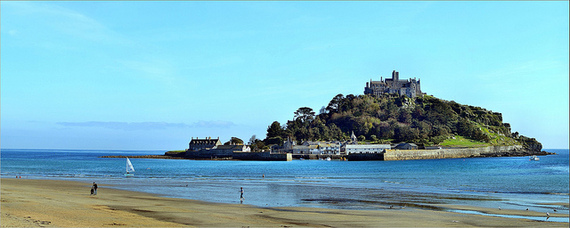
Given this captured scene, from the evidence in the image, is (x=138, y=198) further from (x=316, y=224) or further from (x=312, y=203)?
(x=316, y=224)

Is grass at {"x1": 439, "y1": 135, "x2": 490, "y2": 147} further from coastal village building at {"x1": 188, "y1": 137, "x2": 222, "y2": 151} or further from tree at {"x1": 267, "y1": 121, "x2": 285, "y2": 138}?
coastal village building at {"x1": 188, "y1": 137, "x2": 222, "y2": 151}

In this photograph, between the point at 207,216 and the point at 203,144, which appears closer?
the point at 207,216

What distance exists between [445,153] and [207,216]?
155m

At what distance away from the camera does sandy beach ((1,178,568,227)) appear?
2070cm

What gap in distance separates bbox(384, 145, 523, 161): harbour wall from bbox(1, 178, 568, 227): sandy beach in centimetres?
12040

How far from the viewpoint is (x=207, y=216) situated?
23938 millimetres

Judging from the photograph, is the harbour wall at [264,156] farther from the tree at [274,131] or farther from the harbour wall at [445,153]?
the tree at [274,131]

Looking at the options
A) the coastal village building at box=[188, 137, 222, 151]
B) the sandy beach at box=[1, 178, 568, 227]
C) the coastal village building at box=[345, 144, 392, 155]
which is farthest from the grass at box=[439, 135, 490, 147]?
the sandy beach at box=[1, 178, 568, 227]

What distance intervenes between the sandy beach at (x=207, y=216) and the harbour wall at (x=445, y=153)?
4740 inches

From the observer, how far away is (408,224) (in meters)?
22.4

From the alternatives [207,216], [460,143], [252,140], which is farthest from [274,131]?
[207,216]

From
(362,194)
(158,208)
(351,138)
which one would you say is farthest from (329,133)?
(158,208)

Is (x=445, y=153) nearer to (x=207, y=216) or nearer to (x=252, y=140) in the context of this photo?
(x=252, y=140)

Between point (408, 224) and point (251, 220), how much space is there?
750 centimetres
